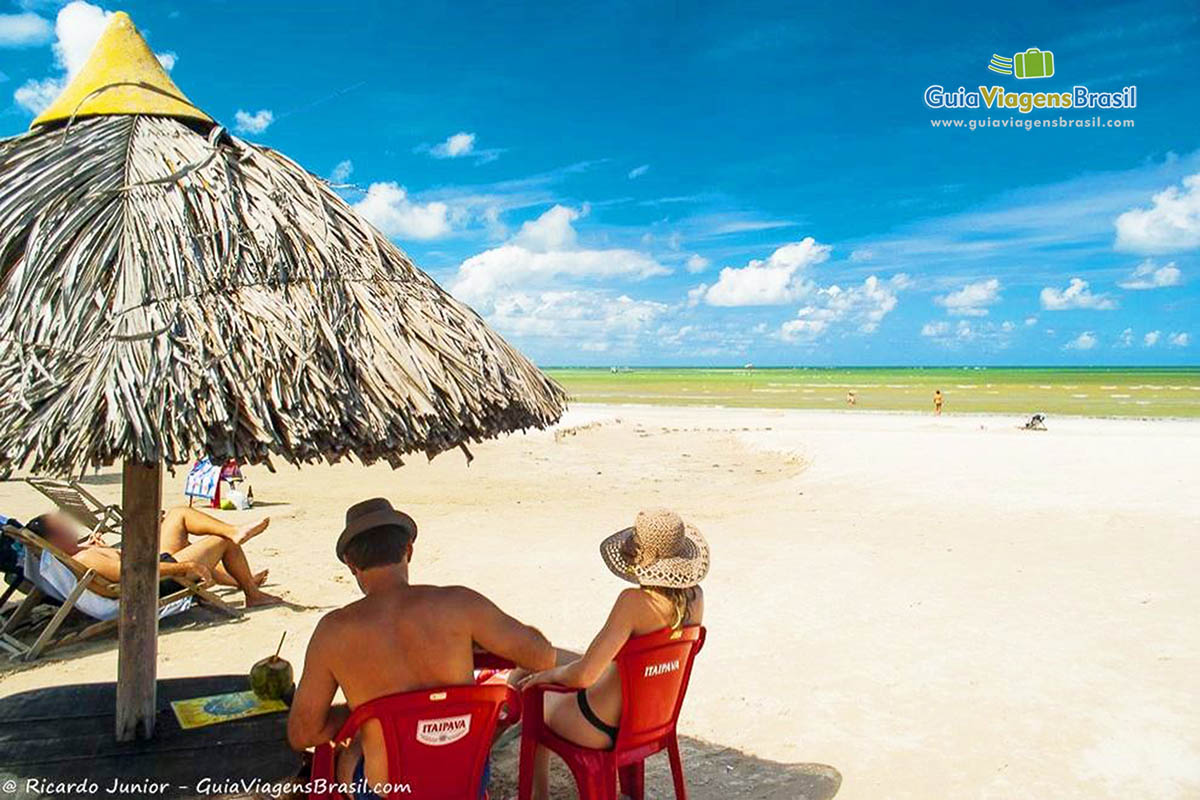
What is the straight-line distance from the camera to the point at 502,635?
8.80 ft

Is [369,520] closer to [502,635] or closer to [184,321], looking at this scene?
[502,635]

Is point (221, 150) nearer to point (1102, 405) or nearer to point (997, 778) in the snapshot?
point (997, 778)

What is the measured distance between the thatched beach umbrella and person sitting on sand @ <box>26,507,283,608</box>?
2569 millimetres

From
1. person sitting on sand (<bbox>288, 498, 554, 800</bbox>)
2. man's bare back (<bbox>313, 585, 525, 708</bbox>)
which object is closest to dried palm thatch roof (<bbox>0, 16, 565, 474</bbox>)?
person sitting on sand (<bbox>288, 498, 554, 800</bbox>)

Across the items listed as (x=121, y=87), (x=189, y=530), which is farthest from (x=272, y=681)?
(x=189, y=530)

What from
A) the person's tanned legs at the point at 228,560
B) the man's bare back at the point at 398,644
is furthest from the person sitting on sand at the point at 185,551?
the man's bare back at the point at 398,644

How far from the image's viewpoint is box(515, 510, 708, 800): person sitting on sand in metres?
2.97

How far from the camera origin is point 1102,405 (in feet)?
134

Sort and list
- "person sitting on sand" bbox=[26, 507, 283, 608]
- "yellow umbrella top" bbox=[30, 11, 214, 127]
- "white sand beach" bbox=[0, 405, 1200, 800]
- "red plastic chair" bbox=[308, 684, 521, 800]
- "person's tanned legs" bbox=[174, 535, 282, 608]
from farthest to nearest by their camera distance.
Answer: "person's tanned legs" bbox=[174, 535, 282, 608]
"person sitting on sand" bbox=[26, 507, 283, 608]
"white sand beach" bbox=[0, 405, 1200, 800]
"yellow umbrella top" bbox=[30, 11, 214, 127]
"red plastic chair" bbox=[308, 684, 521, 800]

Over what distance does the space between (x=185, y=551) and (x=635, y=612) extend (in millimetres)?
4381

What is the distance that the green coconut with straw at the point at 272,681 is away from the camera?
3371 millimetres

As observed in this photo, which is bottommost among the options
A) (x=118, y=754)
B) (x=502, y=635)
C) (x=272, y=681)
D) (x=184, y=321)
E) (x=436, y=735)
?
(x=118, y=754)

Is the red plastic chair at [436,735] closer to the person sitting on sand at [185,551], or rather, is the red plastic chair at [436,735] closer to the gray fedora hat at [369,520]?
the gray fedora hat at [369,520]

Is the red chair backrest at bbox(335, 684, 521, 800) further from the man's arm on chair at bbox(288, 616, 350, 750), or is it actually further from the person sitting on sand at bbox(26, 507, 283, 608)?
the person sitting on sand at bbox(26, 507, 283, 608)
